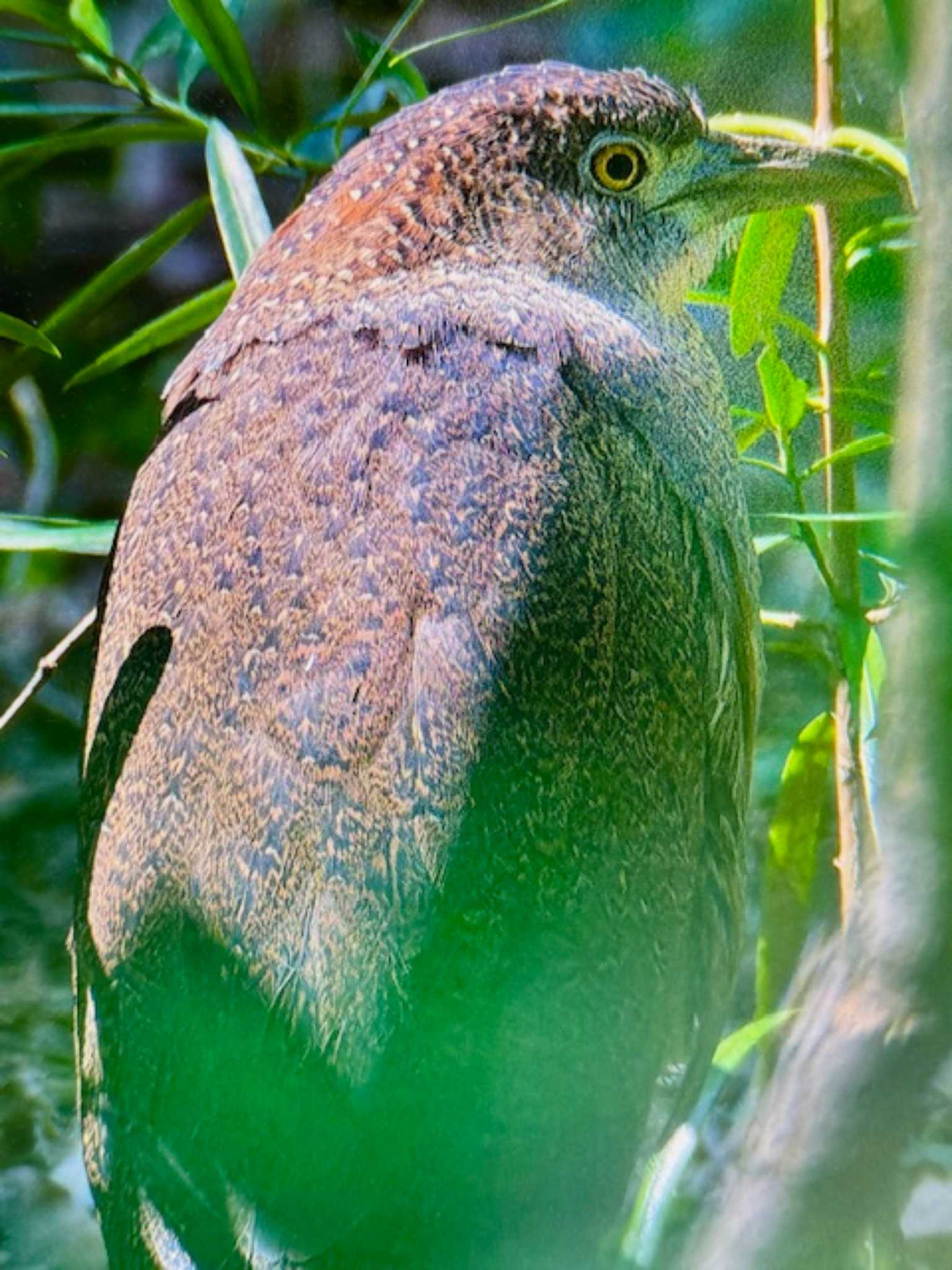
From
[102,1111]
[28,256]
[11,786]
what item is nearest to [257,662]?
[102,1111]

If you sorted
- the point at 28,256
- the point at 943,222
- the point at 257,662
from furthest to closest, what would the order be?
the point at 28,256, the point at 257,662, the point at 943,222

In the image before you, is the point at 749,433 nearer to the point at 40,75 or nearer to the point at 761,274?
the point at 761,274

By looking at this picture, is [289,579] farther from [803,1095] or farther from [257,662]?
[803,1095]

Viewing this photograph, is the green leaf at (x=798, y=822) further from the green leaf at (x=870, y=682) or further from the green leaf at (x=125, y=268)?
the green leaf at (x=125, y=268)

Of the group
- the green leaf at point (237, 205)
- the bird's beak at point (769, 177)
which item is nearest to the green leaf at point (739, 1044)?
the bird's beak at point (769, 177)

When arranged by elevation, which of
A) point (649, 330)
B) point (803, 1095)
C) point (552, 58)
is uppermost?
point (552, 58)
